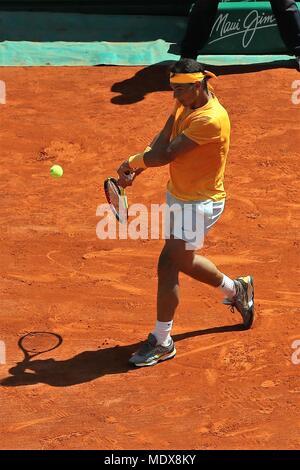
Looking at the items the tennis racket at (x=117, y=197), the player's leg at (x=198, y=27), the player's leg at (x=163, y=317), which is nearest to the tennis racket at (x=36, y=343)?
the player's leg at (x=163, y=317)

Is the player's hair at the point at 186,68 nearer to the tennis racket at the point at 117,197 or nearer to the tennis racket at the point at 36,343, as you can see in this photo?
the tennis racket at the point at 117,197

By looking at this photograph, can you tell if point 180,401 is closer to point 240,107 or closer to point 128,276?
point 128,276

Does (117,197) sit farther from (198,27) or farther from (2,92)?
(198,27)

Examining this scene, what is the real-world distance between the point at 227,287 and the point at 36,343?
59.1 inches

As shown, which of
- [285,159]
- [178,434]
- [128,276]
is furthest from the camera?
[285,159]

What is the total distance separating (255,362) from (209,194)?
50.1 inches

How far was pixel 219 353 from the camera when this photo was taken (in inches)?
252

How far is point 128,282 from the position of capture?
24.0 ft

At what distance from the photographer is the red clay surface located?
5.71 m

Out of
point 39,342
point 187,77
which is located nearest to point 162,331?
point 39,342

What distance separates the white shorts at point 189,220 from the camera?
6.02 meters

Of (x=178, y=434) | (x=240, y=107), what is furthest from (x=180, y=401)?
(x=240, y=107)

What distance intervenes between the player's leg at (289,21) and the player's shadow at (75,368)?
5.75 meters

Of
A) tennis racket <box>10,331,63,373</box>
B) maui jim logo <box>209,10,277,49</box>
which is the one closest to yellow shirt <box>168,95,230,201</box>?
tennis racket <box>10,331,63,373</box>
